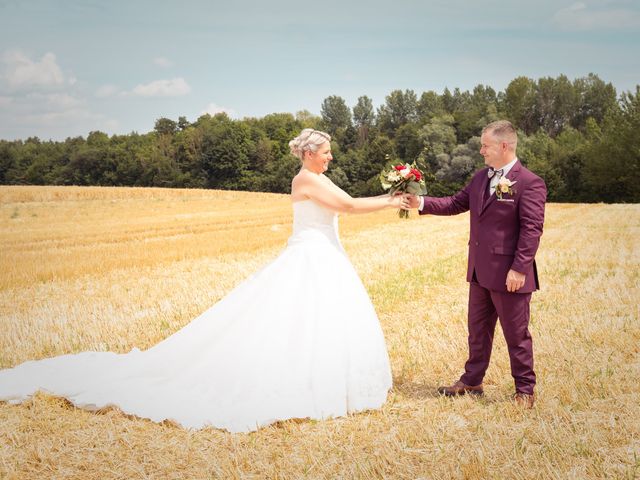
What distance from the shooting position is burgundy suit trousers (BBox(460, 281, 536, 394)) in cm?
530

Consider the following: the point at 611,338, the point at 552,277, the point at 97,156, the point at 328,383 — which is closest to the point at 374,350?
the point at 328,383

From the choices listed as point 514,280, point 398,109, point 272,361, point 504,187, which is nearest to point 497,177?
point 504,187

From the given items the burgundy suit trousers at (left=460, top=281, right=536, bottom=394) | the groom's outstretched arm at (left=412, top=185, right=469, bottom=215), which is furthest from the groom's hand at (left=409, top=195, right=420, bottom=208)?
the burgundy suit trousers at (left=460, top=281, right=536, bottom=394)

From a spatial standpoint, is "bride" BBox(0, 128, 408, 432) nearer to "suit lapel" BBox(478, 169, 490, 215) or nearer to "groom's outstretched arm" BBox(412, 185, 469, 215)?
"groom's outstretched arm" BBox(412, 185, 469, 215)

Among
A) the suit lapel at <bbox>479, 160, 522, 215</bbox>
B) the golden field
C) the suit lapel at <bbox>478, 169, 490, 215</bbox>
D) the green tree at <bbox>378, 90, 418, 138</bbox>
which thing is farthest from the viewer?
the green tree at <bbox>378, 90, 418, 138</bbox>

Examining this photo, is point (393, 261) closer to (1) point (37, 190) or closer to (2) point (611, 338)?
(2) point (611, 338)

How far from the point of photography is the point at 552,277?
462 inches

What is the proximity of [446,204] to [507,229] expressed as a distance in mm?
937

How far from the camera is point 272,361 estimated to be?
5398mm

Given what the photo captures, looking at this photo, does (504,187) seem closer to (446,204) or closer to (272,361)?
(446,204)

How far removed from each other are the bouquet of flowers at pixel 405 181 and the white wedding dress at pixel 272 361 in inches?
31.2

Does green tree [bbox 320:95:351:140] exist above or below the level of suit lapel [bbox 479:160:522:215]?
above

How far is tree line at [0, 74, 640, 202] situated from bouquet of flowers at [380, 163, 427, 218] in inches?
1692

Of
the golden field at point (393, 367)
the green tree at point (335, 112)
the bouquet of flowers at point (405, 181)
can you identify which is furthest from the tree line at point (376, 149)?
the bouquet of flowers at point (405, 181)
